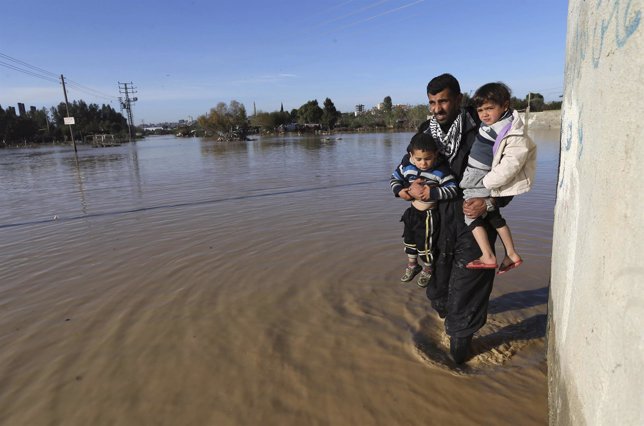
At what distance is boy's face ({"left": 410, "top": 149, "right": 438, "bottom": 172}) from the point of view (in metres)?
2.69

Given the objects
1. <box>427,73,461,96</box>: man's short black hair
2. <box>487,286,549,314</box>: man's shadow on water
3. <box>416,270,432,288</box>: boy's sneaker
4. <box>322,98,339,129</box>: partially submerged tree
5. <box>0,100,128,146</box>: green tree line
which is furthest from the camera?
<box>322,98,339,129</box>: partially submerged tree

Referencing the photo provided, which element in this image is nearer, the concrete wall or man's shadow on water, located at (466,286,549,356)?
the concrete wall

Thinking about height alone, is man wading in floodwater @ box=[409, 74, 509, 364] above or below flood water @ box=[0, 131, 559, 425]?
above

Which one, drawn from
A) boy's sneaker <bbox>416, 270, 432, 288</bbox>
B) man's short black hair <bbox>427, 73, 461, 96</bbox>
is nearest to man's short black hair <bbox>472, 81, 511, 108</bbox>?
man's short black hair <bbox>427, 73, 461, 96</bbox>

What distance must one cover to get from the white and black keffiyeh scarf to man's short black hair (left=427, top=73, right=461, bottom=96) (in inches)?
7.5

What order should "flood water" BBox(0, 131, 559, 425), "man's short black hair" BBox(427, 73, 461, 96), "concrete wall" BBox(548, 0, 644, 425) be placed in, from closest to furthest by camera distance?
"concrete wall" BBox(548, 0, 644, 425) < "man's short black hair" BBox(427, 73, 461, 96) < "flood water" BBox(0, 131, 559, 425)

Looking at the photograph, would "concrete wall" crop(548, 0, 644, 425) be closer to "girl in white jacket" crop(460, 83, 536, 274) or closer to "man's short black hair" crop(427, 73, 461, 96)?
"girl in white jacket" crop(460, 83, 536, 274)

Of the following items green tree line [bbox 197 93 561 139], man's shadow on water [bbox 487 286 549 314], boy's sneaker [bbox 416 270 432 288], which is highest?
green tree line [bbox 197 93 561 139]

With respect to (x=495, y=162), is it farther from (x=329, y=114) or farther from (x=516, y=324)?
(x=329, y=114)

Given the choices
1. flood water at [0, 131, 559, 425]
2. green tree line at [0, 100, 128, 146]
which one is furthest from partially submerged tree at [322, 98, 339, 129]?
flood water at [0, 131, 559, 425]

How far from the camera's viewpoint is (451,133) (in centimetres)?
265

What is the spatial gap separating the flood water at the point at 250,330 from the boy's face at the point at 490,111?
1.90m

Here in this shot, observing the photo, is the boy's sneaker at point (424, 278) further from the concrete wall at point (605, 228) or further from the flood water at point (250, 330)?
the concrete wall at point (605, 228)

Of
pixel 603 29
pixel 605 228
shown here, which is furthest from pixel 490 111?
pixel 605 228
